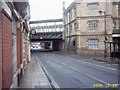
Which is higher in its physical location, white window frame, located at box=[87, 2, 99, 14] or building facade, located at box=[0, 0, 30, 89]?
white window frame, located at box=[87, 2, 99, 14]

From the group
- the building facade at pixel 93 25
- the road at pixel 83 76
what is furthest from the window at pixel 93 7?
the road at pixel 83 76

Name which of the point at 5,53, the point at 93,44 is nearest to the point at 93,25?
the point at 93,44

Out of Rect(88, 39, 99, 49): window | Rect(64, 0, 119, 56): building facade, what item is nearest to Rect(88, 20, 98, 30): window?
Rect(64, 0, 119, 56): building facade

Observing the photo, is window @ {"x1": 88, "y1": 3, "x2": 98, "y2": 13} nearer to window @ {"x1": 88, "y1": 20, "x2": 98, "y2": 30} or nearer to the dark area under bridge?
window @ {"x1": 88, "y1": 20, "x2": 98, "y2": 30}

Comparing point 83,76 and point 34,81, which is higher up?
point 34,81

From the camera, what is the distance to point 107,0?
63.5m

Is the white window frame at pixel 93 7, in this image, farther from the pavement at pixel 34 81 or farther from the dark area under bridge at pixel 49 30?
the pavement at pixel 34 81

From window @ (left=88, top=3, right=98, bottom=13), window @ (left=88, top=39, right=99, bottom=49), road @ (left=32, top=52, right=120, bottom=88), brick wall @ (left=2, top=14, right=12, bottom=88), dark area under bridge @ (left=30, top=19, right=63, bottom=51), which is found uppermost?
window @ (left=88, top=3, right=98, bottom=13)

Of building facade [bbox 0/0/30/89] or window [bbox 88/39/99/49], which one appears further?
window [bbox 88/39/99/49]

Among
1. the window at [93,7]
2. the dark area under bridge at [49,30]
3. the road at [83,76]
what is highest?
the window at [93,7]

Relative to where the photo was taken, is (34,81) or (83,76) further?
(83,76)

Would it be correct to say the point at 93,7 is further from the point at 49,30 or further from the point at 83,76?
the point at 83,76

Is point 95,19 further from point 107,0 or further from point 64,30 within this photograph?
point 64,30

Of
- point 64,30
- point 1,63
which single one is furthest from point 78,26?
point 1,63
